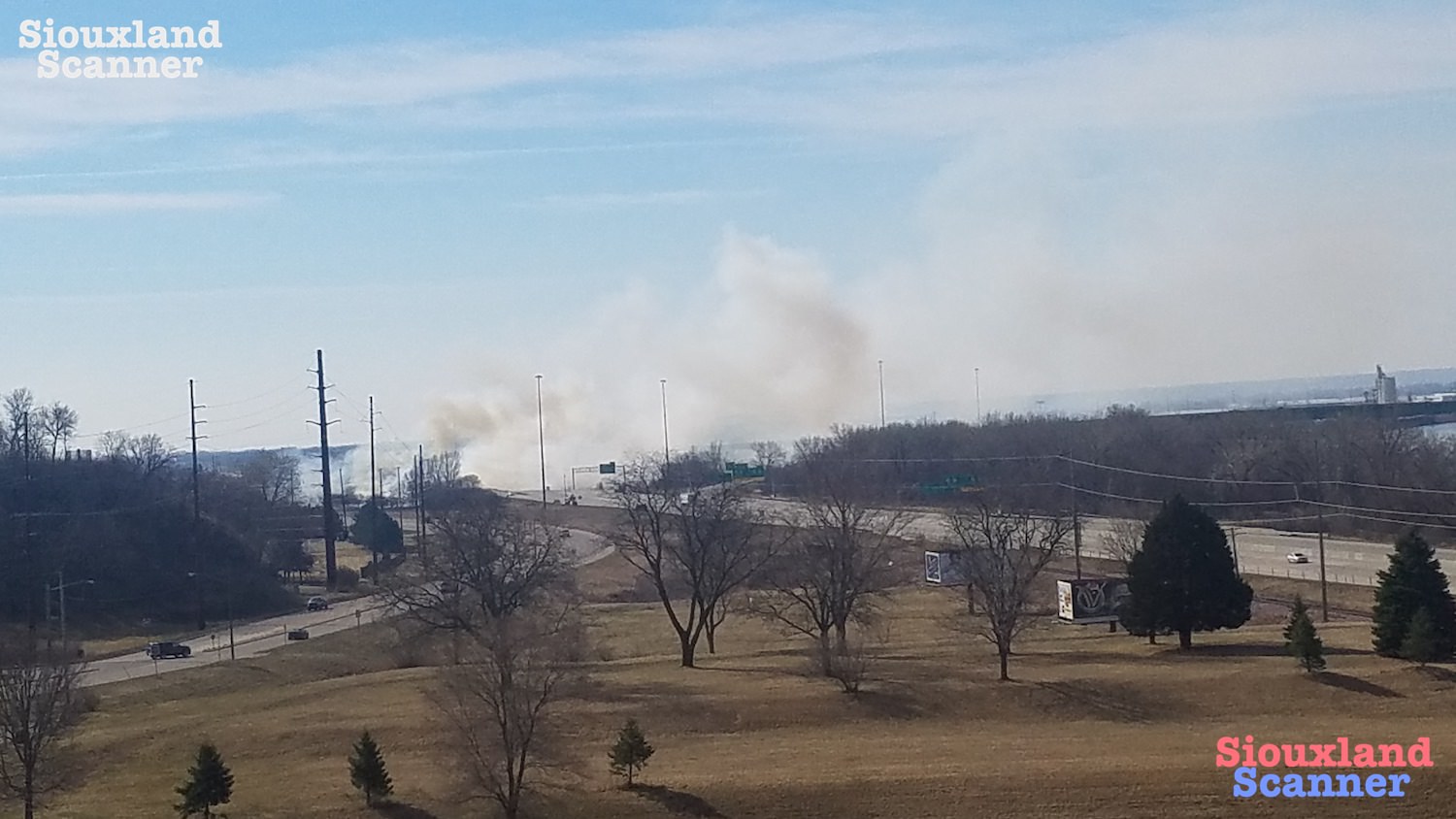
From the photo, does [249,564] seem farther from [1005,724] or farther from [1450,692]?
[1450,692]

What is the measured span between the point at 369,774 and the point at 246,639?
3598 centimetres

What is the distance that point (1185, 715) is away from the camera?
35312 mm

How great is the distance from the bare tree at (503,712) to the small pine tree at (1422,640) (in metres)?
23.3

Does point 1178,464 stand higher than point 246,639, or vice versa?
point 1178,464

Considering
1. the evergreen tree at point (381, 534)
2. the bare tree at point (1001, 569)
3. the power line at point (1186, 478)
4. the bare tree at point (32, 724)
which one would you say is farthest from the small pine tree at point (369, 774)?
the power line at point (1186, 478)

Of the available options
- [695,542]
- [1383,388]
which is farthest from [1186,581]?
[1383,388]

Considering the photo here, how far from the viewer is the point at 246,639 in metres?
63.2

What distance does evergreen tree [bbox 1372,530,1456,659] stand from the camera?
1502 inches

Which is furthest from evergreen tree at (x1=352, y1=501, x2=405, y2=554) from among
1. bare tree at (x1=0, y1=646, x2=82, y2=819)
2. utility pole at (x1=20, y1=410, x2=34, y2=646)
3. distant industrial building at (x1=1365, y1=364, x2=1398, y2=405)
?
Answer: distant industrial building at (x1=1365, y1=364, x2=1398, y2=405)

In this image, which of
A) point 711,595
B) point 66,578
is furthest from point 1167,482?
point 66,578

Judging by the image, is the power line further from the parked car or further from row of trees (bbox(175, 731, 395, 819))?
row of trees (bbox(175, 731, 395, 819))

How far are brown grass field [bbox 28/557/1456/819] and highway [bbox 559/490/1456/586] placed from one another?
14367 mm

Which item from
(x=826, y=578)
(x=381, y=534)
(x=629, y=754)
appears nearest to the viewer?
(x=629, y=754)

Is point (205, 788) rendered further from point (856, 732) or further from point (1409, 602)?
point (1409, 602)
